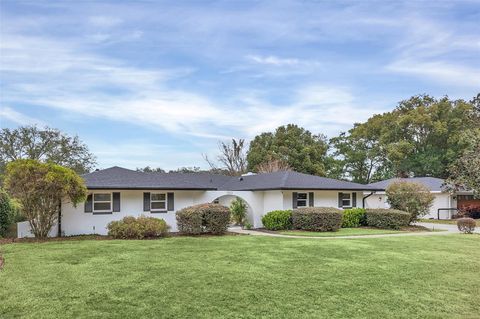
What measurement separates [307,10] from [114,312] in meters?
11.5

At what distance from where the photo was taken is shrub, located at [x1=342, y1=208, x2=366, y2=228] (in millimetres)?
22359

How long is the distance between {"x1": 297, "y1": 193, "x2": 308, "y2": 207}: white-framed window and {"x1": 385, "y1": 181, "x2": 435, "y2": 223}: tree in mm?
5463

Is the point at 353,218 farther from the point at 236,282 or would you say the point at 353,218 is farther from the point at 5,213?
the point at 5,213

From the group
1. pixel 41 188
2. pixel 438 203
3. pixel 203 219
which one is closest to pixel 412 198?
pixel 203 219

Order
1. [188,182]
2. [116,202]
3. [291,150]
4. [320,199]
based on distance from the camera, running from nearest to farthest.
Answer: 1. [116,202]
2. [188,182]
3. [320,199]
4. [291,150]

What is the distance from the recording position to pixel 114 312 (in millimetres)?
6434

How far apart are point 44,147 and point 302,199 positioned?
26706 mm

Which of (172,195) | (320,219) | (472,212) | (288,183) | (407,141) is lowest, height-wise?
(472,212)

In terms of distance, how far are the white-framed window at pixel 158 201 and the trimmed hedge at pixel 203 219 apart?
2686mm

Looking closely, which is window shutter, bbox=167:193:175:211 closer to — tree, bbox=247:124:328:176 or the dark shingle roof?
the dark shingle roof

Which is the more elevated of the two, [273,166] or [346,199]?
[273,166]

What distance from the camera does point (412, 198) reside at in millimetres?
23172

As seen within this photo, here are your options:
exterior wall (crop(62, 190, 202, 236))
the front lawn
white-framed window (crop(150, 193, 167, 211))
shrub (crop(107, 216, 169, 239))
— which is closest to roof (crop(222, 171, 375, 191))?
the front lawn

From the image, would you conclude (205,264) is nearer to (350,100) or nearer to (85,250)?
(85,250)
